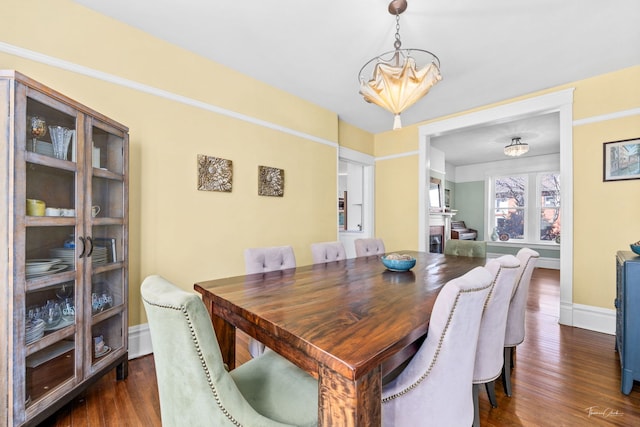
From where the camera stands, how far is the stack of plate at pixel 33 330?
133cm

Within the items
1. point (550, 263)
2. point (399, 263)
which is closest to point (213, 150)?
point (399, 263)

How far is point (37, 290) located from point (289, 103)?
2.93 metres

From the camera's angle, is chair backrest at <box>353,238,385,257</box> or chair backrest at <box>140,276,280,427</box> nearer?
chair backrest at <box>140,276,280,427</box>

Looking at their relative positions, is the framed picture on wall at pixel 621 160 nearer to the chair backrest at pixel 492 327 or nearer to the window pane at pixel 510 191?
the chair backrest at pixel 492 327

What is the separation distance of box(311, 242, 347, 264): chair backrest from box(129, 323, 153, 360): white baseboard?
62.7 inches

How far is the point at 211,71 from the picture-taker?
8.98 ft

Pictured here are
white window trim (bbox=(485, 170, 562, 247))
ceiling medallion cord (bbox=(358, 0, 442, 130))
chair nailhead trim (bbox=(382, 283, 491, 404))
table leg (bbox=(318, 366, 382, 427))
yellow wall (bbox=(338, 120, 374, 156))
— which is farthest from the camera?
white window trim (bbox=(485, 170, 562, 247))

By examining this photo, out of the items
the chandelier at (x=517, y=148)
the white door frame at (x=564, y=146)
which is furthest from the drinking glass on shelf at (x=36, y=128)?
the chandelier at (x=517, y=148)

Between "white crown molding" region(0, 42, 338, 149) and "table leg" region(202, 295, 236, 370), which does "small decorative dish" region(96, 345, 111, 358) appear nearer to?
"table leg" region(202, 295, 236, 370)

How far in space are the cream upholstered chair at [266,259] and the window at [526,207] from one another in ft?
22.3

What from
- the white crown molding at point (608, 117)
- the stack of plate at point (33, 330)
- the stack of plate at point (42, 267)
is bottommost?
the stack of plate at point (33, 330)

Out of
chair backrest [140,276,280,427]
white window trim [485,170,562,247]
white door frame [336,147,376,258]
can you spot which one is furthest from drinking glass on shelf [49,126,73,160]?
white window trim [485,170,562,247]

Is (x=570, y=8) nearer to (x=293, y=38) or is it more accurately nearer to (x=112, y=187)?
(x=293, y=38)

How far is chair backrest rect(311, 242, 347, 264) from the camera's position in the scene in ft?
8.22
